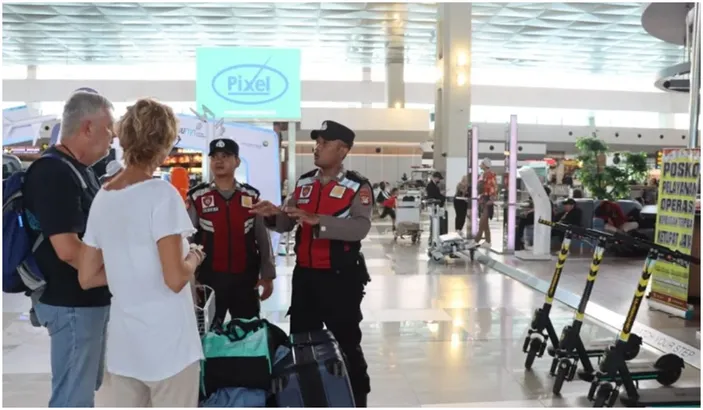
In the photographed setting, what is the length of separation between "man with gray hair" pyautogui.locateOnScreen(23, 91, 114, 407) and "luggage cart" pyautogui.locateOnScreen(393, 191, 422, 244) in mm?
9855

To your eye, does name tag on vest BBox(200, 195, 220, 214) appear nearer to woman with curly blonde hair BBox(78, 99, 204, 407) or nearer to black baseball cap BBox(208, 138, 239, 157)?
black baseball cap BBox(208, 138, 239, 157)

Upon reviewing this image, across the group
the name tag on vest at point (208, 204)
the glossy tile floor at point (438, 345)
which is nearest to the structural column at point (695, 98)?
the glossy tile floor at point (438, 345)

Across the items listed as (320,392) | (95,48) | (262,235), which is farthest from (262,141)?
(95,48)

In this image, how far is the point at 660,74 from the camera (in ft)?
20.2

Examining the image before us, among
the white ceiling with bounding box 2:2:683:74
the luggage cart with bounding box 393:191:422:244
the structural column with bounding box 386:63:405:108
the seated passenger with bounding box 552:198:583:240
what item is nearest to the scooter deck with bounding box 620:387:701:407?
the seated passenger with bounding box 552:198:583:240

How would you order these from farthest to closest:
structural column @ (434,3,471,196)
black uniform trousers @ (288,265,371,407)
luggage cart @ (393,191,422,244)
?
structural column @ (434,3,471,196) < luggage cart @ (393,191,422,244) < black uniform trousers @ (288,265,371,407)

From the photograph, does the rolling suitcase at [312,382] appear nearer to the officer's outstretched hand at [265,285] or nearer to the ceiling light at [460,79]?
the officer's outstretched hand at [265,285]

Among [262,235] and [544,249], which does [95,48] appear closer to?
[544,249]

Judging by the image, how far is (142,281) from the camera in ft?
5.64

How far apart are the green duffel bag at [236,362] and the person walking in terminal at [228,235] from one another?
2.43ft

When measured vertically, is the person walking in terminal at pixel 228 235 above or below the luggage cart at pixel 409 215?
above

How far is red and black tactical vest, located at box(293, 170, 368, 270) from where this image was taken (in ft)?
9.62

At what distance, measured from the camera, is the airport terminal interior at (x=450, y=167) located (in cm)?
383

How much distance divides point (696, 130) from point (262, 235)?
4.64m
